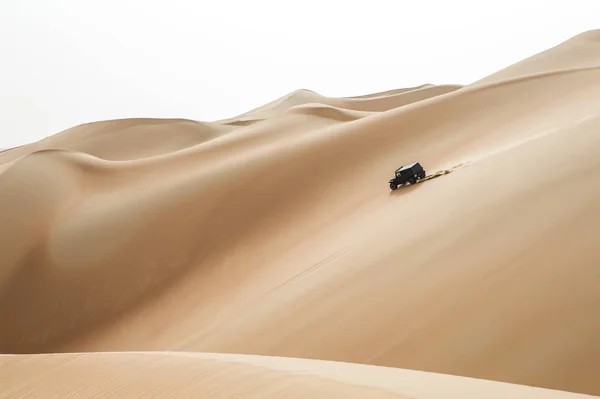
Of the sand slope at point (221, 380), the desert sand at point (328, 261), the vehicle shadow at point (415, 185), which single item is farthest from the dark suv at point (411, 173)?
the sand slope at point (221, 380)

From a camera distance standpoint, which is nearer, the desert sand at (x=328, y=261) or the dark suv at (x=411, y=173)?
the desert sand at (x=328, y=261)

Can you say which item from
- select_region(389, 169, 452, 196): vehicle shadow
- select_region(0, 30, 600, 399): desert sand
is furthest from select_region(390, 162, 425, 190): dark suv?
select_region(0, 30, 600, 399): desert sand

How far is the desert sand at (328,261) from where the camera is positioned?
2904mm

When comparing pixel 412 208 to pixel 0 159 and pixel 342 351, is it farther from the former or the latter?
pixel 0 159

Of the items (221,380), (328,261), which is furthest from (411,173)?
(221,380)

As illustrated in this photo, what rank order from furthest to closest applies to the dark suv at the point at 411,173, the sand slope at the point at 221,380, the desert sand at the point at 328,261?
1. the dark suv at the point at 411,173
2. the desert sand at the point at 328,261
3. the sand slope at the point at 221,380

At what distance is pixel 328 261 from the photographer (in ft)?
18.9

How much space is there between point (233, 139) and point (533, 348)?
36.2 feet

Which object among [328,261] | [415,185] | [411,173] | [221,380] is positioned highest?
[411,173]

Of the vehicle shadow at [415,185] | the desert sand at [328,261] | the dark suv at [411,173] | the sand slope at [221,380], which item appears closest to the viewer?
the sand slope at [221,380]

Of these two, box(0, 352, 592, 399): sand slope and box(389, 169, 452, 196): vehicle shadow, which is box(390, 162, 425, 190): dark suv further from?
box(0, 352, 592, 399): sand slope

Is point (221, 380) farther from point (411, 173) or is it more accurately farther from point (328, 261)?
point (411, 173)

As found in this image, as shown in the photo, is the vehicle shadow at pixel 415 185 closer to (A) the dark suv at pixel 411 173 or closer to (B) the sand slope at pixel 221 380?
(A) the dark suv at pixel 411 173

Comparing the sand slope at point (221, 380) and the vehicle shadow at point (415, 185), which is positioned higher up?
the vehicle shadow at point (415, 185)
